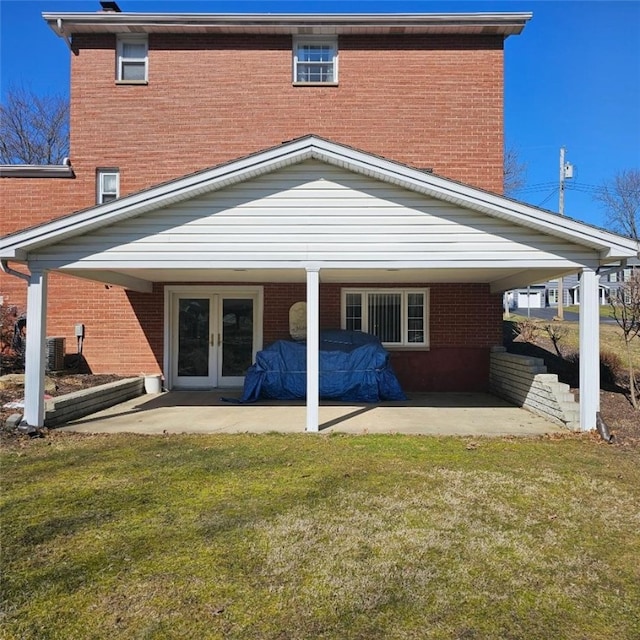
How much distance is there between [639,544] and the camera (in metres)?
3.64

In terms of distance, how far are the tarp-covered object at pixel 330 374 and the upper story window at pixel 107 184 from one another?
5.73 meters

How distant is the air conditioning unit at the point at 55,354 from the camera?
10648 mm

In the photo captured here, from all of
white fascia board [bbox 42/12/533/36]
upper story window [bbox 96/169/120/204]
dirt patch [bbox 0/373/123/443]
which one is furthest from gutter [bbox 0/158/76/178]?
dirt patch [bbox 0/373/123/443]

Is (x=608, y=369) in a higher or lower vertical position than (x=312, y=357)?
lower

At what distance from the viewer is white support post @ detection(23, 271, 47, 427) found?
7.02 metres

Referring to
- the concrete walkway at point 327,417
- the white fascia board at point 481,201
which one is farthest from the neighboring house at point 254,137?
the white fascia board at point 481,201

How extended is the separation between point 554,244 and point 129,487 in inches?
262

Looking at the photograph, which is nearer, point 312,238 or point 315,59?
point 312,238

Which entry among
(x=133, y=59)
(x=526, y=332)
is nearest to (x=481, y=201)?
(x=133, y=59)

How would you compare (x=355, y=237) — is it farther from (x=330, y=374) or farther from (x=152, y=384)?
(x=152, y=384)

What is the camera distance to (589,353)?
7090mm

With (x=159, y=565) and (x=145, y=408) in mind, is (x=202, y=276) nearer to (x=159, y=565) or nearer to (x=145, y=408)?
(x=145, y=408)

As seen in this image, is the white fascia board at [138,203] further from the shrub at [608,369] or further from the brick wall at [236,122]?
the shrub at [608,369]

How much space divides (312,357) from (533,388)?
437cm
